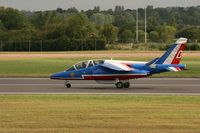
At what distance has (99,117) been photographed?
1562cm

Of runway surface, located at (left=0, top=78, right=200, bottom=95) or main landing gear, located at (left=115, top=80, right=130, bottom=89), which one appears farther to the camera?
main landing gear, located at (left=115, top=80, right=130, bottom=89)

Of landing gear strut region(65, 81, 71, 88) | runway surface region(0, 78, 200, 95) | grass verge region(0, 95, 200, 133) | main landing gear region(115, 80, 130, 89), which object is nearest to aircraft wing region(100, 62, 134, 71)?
main landing gear region(115, 80, 130, 89)

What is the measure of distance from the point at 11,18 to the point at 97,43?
4619 centimetres

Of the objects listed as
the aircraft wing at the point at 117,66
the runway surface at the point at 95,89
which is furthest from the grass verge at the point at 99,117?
the aircraft wing at the point at 117,66

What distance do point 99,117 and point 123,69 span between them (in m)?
15.9

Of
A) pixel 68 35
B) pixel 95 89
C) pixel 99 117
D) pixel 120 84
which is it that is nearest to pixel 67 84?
pixel 95 89

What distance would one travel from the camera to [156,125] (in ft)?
46.5

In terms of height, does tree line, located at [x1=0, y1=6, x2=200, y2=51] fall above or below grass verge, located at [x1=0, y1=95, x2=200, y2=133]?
above

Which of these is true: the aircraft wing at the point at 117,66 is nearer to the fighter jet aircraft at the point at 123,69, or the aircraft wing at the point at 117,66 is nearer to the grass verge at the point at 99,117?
the fighter jet aircraft at the point at 123,69

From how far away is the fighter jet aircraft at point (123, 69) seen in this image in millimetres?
31703

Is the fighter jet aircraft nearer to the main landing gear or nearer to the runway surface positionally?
the main landing gear

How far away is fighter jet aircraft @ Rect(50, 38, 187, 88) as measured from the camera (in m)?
31.7

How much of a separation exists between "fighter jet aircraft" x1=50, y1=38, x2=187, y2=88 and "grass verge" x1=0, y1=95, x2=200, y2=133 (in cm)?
1193

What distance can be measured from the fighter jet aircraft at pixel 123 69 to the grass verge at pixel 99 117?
470 inches
